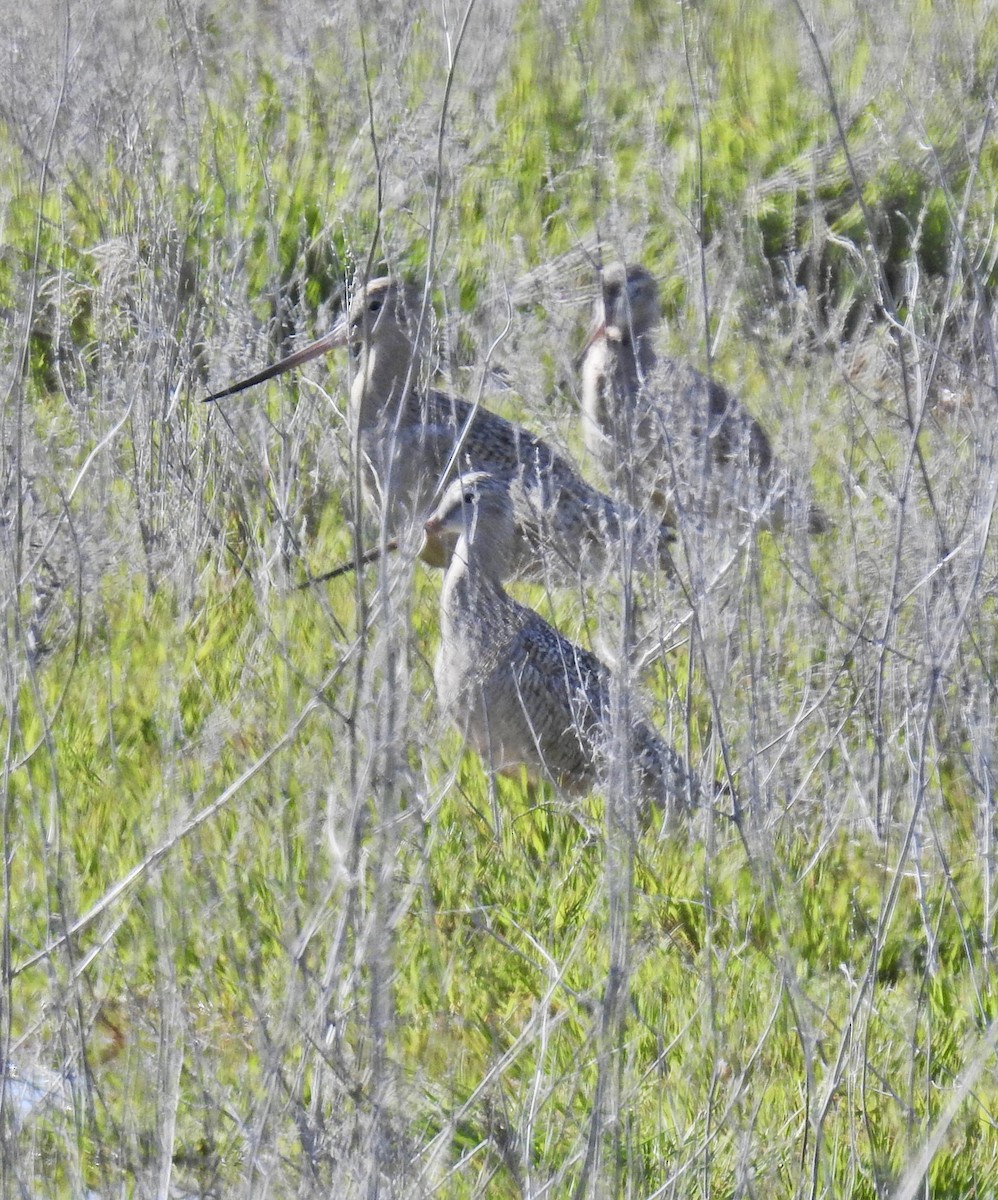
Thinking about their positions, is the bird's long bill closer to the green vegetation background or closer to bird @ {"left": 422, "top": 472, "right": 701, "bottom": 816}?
the green vegetation background

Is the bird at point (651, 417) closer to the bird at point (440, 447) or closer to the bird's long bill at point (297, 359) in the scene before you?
the bird at point (440, 447)

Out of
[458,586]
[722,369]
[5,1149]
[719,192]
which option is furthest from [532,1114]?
[719,192]

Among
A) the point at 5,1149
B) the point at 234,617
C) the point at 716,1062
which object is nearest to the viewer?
the point at 5,1149

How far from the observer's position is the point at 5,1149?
1.79m

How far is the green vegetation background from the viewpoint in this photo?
77.9 inches

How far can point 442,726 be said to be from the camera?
2.82 metres

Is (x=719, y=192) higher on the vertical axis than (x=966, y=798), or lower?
higher

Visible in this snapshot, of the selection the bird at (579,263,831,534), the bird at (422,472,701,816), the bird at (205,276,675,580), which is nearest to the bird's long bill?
the bird at (205,276,675,580)

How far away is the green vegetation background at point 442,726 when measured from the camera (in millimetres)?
1978

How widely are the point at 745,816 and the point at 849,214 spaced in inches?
160

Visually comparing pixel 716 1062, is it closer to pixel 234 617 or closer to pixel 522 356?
pixel 522 356

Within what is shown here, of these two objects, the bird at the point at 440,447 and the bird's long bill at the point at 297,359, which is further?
the bird at the point at 440,447

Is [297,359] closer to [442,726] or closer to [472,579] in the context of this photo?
[472,579]

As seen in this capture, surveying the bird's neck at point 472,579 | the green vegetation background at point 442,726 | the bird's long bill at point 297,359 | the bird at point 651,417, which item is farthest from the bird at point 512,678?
the bird's long bill at point 297,359
